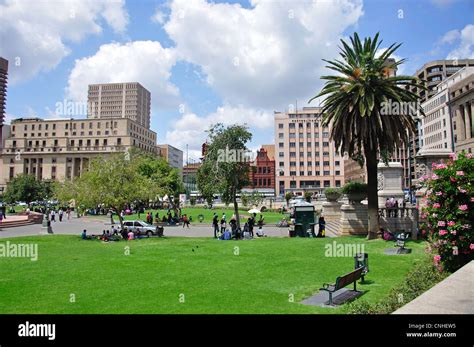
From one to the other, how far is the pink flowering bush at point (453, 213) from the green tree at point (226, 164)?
2193cm

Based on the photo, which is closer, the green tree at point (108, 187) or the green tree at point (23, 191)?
the green tree at point (108, 187)

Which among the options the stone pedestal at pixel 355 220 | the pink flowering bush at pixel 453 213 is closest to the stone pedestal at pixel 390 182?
the stone pedestal at pixel 355 220

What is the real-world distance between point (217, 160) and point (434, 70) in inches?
3725

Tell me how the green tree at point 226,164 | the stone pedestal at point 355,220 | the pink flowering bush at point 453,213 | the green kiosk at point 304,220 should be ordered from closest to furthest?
the pink flowering bush at point 453,213 → the stone pedestal at point 355,220 → the green kiosk at point 304,220 → the green tree at point 226,164

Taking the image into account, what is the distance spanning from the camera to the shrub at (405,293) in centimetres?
809

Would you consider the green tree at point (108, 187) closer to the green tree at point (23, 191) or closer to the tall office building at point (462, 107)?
the green tree at point (23, 191)

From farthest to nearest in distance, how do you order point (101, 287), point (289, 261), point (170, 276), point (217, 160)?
point (217, 160)
point (289, 261)
point (170, 276)
point (101, 287)

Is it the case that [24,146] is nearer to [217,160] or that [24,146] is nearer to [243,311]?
[217,160]

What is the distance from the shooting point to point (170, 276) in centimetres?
1384

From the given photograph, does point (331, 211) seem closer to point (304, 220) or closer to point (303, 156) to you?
point (304, 220)

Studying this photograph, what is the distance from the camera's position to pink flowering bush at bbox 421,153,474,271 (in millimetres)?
10617

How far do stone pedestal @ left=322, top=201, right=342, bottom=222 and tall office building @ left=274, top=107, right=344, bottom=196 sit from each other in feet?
264
